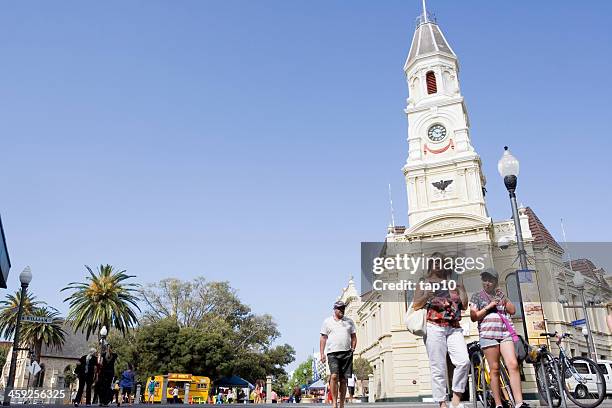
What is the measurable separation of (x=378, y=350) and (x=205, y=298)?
673 inches

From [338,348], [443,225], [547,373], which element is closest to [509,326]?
[547,373]

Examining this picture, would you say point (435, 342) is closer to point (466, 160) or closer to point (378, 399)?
point (466, 160)

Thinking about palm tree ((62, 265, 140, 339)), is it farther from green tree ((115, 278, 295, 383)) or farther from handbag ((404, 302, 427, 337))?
handbag ((404, 302, 427, 337))

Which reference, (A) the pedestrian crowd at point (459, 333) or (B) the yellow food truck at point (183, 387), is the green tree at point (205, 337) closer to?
(B) the yellow food truck at point (183, 387)

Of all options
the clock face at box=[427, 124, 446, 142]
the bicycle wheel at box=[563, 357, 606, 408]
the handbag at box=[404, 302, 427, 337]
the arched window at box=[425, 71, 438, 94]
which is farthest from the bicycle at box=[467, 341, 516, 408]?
the arched window at box=[425, 71, 438, 94]

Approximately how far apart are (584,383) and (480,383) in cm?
214

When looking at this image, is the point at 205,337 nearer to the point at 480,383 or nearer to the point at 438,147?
the point at 438,147

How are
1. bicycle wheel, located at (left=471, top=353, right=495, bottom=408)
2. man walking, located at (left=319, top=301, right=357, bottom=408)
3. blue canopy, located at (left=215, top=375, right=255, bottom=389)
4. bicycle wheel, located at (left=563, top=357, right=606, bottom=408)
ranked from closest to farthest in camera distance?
bicycle wheel, located at (left=471, top=353, right=495, bottom=408), man walking, located at (left=319, top=301, right=357, bottom=408), bicycle wheel, located at (left=563, top=357, right=606, bottom=408), blue canopy, located at (left=215, top=375, right=255, bottom=389)

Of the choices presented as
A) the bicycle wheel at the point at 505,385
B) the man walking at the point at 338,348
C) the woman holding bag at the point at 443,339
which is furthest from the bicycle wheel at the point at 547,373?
the man walking at the point at 338,348

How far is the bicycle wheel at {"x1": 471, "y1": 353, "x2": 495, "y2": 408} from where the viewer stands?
6.87 meters

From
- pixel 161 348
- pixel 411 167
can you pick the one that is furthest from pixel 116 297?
pixel 411 167

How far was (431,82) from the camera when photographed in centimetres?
4431

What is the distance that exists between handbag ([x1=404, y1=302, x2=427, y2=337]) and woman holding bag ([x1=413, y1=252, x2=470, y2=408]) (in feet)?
0.26

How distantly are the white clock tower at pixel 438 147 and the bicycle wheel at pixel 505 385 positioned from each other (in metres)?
30.3
